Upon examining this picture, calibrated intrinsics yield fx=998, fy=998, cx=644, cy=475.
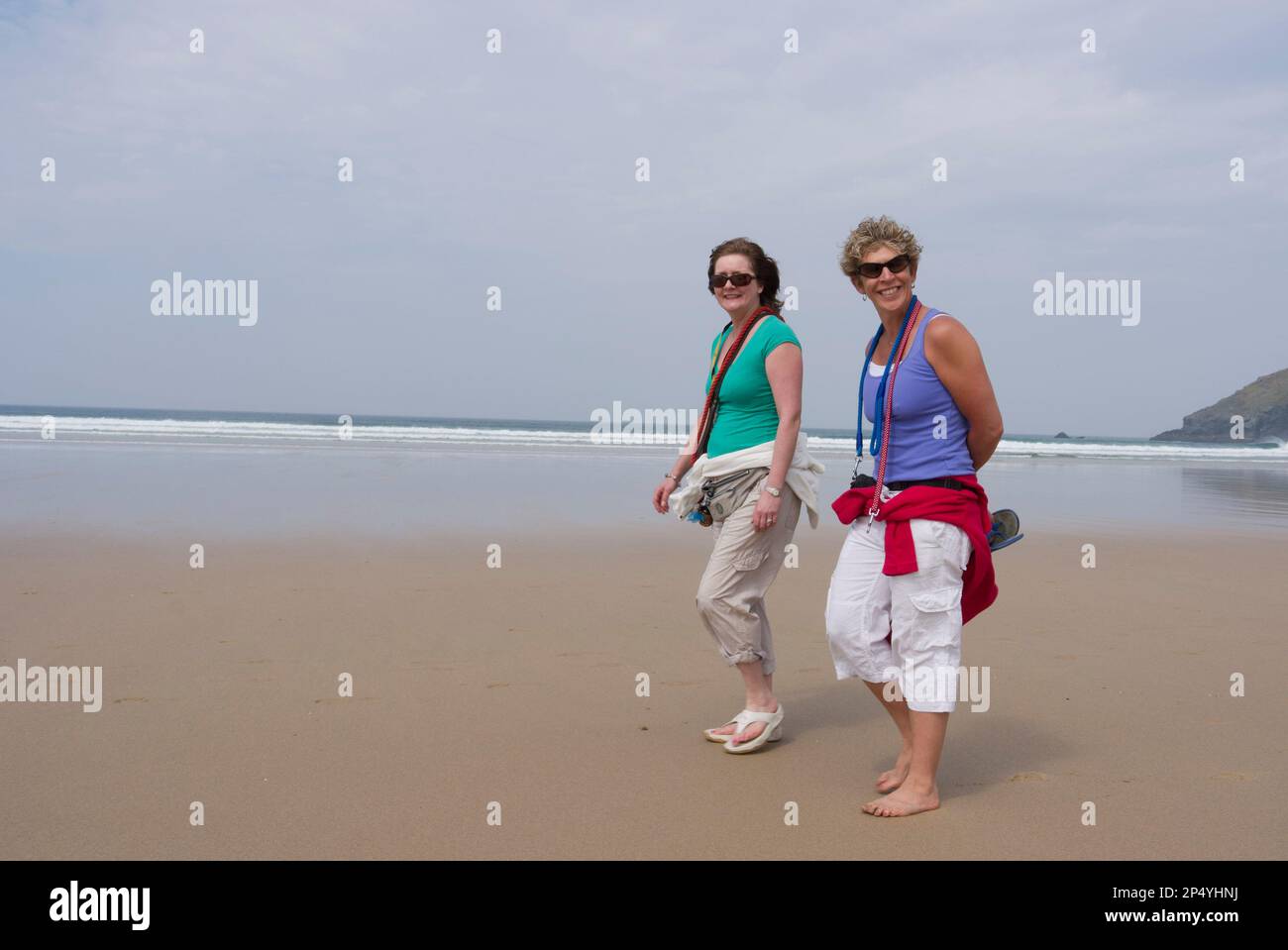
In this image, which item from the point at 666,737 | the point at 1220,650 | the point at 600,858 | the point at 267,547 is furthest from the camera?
the point at 267,547

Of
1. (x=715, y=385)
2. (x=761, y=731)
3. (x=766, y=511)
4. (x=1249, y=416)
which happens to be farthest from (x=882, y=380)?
(x=1249, y=416)

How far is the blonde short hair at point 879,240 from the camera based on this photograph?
330 cm

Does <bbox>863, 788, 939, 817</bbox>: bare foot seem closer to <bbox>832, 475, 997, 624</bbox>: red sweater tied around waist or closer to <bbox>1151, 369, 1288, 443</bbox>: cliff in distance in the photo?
<bbox>832, 475, 997, 624</bbox>: red sweater tied around waist

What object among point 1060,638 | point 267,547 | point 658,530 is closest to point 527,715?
point 1060,638

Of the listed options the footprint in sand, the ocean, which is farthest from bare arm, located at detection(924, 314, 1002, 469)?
the ocean

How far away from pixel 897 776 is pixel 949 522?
956 millimetres

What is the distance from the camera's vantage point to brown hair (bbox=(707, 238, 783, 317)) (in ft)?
13.0

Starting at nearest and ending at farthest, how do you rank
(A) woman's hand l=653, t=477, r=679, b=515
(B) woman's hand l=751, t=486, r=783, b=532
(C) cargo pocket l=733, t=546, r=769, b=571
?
(B) woman's hand l=751, t=486, r=783, b=532, (C) cargo pocket l=733, t=546, r=769, b=571, (A) woman's hand l=653, t=477, r=679, b=515

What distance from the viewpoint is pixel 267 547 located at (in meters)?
7.88

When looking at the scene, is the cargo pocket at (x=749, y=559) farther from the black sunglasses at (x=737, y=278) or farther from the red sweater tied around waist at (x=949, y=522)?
the black sunglasses at (x=737, y=278)

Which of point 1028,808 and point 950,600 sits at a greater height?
point 950,600

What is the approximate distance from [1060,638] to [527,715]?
3.16 meters

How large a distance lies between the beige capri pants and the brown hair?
0.78 metres

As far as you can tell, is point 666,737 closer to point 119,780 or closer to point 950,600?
point 950,600
